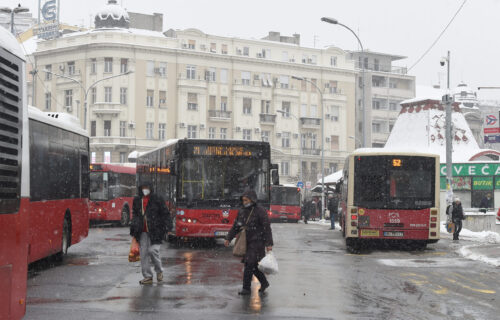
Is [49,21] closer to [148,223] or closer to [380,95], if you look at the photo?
[380,95]

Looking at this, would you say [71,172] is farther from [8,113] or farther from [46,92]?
[46,92]

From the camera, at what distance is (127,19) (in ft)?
284

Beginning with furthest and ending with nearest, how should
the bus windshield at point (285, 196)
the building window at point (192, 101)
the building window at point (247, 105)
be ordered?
the building window at point (247, 105)
the building window at point (192, 101)
the bus windshield at point (285, 196)

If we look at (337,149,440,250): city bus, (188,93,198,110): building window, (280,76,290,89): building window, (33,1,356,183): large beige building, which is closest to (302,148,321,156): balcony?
(33,1,356,183): large beige building

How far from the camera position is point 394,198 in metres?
22.5

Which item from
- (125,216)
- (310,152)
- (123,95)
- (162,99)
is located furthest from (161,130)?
(125,216)

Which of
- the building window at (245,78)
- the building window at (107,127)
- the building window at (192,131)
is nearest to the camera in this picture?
the building window at (107,127)

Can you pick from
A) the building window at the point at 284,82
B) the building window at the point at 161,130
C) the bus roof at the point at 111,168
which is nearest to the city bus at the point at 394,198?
the bus roof at the point at 111,168

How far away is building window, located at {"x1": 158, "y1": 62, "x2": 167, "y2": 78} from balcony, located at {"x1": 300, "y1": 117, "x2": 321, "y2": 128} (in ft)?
57.3

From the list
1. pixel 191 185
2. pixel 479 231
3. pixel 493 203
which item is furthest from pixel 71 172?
pixel 493 203

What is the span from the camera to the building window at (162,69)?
84875 mm

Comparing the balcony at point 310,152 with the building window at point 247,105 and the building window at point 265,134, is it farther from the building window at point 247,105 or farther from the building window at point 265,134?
the building window at point 247,105

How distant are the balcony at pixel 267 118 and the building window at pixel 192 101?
315 inches

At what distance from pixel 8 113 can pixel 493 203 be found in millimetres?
44155
